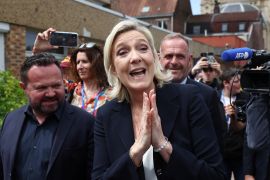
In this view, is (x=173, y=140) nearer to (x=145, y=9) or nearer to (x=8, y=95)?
(x=8, y=95)

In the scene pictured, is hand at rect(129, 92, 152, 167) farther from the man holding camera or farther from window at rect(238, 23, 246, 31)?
window at rect(238, 23, 246, 31)

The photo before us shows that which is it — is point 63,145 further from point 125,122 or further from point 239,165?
point 239,165

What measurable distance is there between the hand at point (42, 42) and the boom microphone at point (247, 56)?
152cm

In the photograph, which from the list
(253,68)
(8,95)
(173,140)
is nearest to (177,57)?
(253,68)

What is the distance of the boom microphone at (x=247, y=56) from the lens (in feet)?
8.71

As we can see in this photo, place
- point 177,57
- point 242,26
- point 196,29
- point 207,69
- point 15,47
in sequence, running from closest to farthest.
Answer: point 177,57
point 207,69
point 15,47
point 242,26
point 196,29

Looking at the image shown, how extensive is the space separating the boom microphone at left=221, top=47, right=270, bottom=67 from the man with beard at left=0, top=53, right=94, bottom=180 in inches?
39.7

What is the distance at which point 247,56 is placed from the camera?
273cm

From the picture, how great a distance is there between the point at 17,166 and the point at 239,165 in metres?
3.39

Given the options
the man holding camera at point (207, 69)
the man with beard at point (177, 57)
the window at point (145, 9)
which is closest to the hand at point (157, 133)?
the man with beard at point (177, 57)

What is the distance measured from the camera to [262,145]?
291cm

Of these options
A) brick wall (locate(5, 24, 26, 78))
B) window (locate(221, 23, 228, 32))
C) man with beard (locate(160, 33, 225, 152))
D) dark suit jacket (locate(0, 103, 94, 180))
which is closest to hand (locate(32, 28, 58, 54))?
dark suit jacket (locate(0, 103, 94, 180))

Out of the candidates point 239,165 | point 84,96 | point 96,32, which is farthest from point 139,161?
point 96,32

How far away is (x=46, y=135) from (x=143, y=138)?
2.78ft
